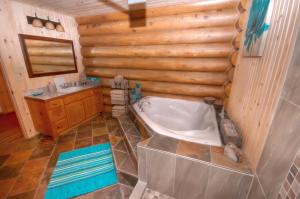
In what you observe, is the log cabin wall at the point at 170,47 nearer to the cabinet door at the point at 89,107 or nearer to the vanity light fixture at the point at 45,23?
the vanity light fixture at the point at 45,23

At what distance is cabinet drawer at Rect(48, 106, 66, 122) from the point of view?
251 centimetres

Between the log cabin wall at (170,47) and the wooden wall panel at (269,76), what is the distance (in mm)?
1094

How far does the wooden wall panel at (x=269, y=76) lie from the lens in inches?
37.0

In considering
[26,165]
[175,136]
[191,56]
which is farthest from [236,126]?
[26,165]

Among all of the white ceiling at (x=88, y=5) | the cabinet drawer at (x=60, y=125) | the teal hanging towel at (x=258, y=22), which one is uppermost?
the white ceiling at (x=88, y=5)

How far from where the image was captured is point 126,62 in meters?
3.17

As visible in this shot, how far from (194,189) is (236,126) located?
3.20 feet

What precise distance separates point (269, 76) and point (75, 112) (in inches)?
132

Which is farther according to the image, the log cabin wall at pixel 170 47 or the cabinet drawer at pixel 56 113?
the cabinet drawer at pixel 56 113

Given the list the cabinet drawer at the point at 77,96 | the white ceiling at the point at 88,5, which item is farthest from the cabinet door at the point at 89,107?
the white ceiling at the point at 88,5

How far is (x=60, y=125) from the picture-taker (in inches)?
107

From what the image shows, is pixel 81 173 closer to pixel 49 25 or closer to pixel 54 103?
pixel 54 103

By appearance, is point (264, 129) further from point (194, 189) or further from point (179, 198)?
point (179, 198)

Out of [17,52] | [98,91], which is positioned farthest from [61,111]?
[17,52]
